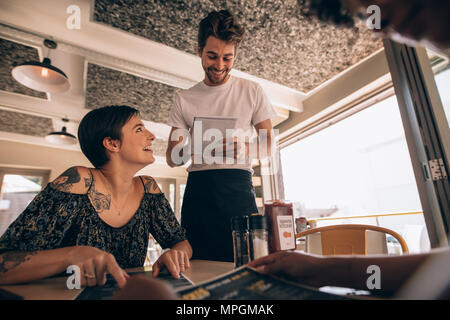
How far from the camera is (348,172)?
18.4 feet

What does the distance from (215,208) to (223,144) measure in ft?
1.09

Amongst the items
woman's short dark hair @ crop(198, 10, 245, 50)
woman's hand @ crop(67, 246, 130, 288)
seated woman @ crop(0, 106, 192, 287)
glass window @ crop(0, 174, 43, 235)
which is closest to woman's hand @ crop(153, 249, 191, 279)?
seated woman @ crop(0, 106, 192, 287)

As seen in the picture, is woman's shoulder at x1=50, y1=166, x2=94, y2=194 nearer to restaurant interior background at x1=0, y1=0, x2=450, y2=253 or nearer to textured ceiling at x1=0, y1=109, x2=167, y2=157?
restaurant interior background at x1=0, y1=0, x2=450, y2=253

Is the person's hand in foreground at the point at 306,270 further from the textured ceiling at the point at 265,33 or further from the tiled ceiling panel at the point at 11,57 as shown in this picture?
the tiled ceiling panel at the point at 11,57

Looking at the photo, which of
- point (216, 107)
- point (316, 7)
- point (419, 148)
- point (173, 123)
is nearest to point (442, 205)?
point (419, 148)

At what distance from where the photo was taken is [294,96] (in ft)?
13.3

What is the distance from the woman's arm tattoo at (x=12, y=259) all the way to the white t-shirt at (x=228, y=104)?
0.94m

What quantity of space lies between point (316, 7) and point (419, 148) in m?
2.05

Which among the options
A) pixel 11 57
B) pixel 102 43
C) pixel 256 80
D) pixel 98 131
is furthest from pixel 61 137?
pixel 98 131

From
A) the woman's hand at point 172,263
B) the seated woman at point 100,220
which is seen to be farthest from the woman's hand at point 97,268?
the woman's hand at point 172,263

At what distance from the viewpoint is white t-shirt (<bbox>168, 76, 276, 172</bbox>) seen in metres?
1.41

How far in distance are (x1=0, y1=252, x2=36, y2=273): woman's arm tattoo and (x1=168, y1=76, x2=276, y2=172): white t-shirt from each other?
94 cm

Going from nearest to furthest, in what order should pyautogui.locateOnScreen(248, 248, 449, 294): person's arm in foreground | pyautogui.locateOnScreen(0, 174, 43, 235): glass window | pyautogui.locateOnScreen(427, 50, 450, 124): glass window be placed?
pyautogui.locateOnScreen(248, 248, 449, 294): person's arm in foreground, pyautogui.locateOnScreen(427, 50, 450, 124): glass window, pyautogui.locateOnScreen(0, 174, 43, 235): glass window

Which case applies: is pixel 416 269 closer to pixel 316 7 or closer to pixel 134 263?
pixel 316 7
